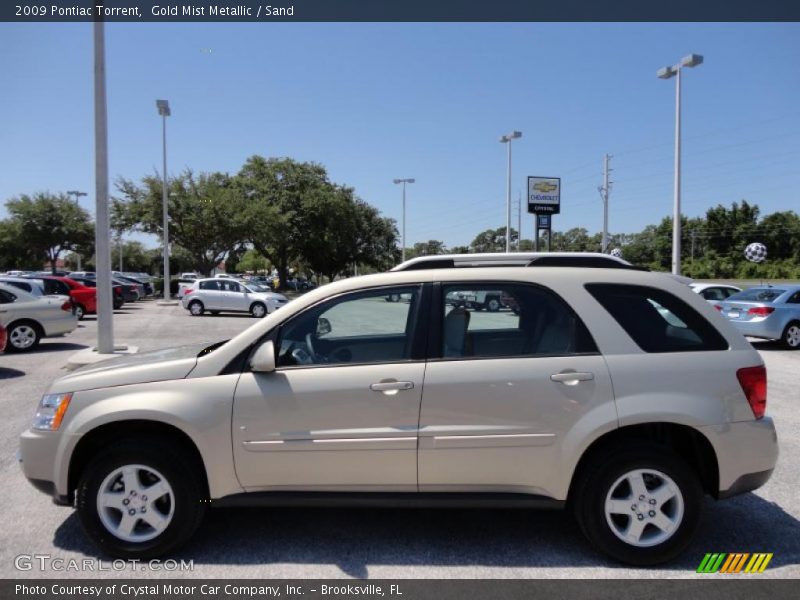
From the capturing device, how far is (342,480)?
11.4ft

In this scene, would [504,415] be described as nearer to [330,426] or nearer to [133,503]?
[330,426]

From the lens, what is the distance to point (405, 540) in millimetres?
3818

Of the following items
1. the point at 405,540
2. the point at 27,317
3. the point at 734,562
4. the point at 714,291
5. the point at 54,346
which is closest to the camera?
the point at 734,562

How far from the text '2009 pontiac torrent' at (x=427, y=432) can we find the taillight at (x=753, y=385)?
0.4 inches

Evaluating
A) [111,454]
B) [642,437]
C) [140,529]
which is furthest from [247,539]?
[642,437]

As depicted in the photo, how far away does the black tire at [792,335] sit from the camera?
13.7 m

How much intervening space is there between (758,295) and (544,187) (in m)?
15.9

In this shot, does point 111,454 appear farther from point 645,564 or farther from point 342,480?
point 645,564

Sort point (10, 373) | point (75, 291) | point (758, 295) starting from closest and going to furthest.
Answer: point (10, 373) → point (758, 295) → point (75, 291)

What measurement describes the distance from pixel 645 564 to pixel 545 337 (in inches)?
56.2

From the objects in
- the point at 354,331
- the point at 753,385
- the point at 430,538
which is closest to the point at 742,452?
the point at 753,385

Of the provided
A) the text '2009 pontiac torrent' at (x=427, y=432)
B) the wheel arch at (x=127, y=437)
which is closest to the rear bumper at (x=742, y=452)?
the text '2009 pontiac torrent' at (x=427, y=432)

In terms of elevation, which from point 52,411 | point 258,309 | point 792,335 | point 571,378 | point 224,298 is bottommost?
point 258,309

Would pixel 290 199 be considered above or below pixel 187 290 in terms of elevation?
above
